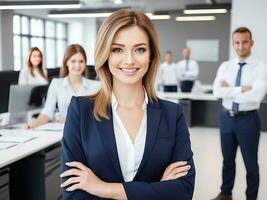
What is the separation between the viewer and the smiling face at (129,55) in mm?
1526

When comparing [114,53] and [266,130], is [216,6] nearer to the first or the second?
[266,130]

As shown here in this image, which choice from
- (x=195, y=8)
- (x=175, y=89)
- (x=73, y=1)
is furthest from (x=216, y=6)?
(x=73, y=1)

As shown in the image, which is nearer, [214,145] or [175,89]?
[214,145]

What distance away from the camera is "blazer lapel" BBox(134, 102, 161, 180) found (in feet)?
5.05

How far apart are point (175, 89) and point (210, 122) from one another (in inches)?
94.8

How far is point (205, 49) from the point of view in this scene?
49.2ft

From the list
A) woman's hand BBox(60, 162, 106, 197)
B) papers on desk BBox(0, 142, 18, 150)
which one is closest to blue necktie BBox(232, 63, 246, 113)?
papers on desk BBox(0, 142, 18, 150)

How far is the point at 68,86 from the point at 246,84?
186cm

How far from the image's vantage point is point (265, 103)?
26.6 ft

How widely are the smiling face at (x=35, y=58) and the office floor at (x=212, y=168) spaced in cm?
308

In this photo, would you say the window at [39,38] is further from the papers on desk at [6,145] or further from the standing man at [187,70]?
the papers on desk at [6,145]

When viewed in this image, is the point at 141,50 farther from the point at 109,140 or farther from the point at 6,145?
the point at 6,145

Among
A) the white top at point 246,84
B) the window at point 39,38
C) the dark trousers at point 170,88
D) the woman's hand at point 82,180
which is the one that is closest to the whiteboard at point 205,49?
the dark trousers at point 170,88

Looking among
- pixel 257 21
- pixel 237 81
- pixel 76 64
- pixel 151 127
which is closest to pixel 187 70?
pixel 257 21
